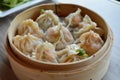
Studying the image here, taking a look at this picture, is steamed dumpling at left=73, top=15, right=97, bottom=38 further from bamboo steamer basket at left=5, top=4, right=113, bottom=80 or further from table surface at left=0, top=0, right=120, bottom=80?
table surface at left=0, top=0, right=120, bottom=80

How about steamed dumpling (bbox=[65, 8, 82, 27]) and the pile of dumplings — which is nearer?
the pile of dumplings

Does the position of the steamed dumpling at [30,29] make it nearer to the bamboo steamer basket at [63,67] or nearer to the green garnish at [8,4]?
the bamboo steamer basket at [63,67]

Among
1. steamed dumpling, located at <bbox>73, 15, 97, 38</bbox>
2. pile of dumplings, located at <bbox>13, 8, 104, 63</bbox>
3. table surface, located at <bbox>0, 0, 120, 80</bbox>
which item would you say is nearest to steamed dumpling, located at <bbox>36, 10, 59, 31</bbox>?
pile of dumplings, located at <bbox>13, 8, 104, 63</bbox>

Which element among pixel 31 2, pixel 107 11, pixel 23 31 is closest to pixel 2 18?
pixel 31 2

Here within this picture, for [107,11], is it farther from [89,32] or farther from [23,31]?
[23,31]

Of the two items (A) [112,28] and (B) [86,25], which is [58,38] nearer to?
(B) [86,25]

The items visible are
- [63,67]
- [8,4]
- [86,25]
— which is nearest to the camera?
[63,67]

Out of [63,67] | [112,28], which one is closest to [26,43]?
[63,67]
